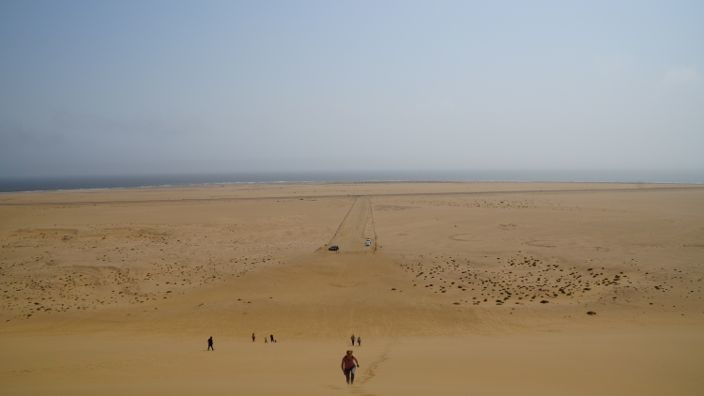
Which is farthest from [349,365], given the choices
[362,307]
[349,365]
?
[362,307]

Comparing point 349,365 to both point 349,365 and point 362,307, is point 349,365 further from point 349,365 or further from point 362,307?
point 362,307

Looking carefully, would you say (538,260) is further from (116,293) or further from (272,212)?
(272,212)

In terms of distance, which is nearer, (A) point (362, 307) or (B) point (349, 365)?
(B) point (349, 365)

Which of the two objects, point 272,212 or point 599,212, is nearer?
point 599,212

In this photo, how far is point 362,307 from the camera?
915 inches

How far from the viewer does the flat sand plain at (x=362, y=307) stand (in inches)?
490

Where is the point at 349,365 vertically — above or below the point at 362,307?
above

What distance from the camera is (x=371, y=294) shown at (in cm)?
2534

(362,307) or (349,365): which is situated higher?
(349,365)

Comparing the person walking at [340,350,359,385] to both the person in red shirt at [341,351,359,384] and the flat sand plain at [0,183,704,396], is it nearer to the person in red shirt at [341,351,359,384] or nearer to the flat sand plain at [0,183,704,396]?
the person in red shirt at [341,351,359,384]

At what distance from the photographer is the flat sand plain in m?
12.4

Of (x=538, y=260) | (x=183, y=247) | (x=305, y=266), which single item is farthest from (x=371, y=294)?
(x=183, y=247)

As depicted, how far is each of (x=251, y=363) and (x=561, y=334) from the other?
12.6 meters

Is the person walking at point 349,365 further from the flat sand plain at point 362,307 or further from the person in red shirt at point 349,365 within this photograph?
the flat sand plain at point 362,307
